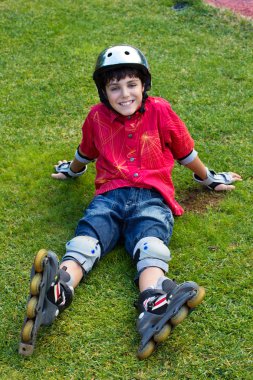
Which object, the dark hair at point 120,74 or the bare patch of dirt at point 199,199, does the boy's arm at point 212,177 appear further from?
the dark hair at point 120,74

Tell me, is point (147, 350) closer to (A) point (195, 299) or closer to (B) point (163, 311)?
(B) point (163, 311)

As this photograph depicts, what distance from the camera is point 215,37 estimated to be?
20.7 ft

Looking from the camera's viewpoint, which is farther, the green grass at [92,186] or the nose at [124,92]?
the nose at [124,92]

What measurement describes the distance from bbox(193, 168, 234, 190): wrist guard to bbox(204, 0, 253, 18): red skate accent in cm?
324

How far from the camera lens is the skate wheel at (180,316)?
2.73 meters

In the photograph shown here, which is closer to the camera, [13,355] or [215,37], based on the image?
[13,355]

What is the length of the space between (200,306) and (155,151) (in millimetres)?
1051

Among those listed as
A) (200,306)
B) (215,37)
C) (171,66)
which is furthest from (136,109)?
(215,37)

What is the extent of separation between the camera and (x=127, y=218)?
3566mm

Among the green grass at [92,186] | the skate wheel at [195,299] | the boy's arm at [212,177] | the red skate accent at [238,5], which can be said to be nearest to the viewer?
the skate wheel at [195,299]

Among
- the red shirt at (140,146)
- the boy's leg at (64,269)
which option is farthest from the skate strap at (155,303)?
the red shirt at (140,146)

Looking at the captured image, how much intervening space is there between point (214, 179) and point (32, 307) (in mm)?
1808

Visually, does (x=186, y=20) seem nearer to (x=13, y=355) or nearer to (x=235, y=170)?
(x=235, y=170)

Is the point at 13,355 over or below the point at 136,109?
below
